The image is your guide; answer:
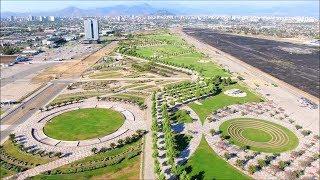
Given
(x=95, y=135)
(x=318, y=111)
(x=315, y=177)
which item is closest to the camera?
(x=315, y=177)

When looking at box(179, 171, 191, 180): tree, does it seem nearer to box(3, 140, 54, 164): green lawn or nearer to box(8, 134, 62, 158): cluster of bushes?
box(8, 134, 62, 158): cluster of bushes

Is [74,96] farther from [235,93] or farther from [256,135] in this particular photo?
[256,135]

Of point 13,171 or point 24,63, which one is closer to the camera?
point 13,171

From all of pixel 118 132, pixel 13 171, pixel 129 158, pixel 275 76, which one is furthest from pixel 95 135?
pixel 275 76

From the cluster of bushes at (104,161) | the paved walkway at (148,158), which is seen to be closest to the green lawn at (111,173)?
the cluster of bushes at (104,161)

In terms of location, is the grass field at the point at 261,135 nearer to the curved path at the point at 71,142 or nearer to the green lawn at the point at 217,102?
the green lawn at the point at 217,102

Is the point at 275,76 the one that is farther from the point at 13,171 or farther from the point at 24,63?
the point at 24,63
